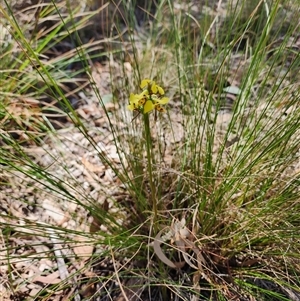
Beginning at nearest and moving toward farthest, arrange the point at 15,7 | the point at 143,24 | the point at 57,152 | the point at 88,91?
the point at 57,152 < the point at 15,7 < the point at 88,91 < the point at 143,24

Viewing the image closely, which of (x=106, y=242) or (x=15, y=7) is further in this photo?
(x=15, y=7)

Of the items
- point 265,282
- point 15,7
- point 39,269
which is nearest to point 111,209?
point 39,269

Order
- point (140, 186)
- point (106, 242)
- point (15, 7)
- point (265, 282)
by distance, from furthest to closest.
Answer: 1. point (15, 7)
2. point (140, 186)
3. point (265, 282)
4. point (106, 242)

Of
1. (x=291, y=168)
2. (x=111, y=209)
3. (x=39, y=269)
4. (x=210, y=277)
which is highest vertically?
(x=291, y=168)

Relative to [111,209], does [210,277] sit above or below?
above

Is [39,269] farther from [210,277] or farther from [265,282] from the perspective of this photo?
[265,282]

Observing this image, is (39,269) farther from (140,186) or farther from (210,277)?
(210,277)

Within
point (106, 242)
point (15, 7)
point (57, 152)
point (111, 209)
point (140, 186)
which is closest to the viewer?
point (106, 242)

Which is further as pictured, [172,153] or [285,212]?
[172,153]

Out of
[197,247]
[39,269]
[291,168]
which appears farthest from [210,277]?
[39,269]
